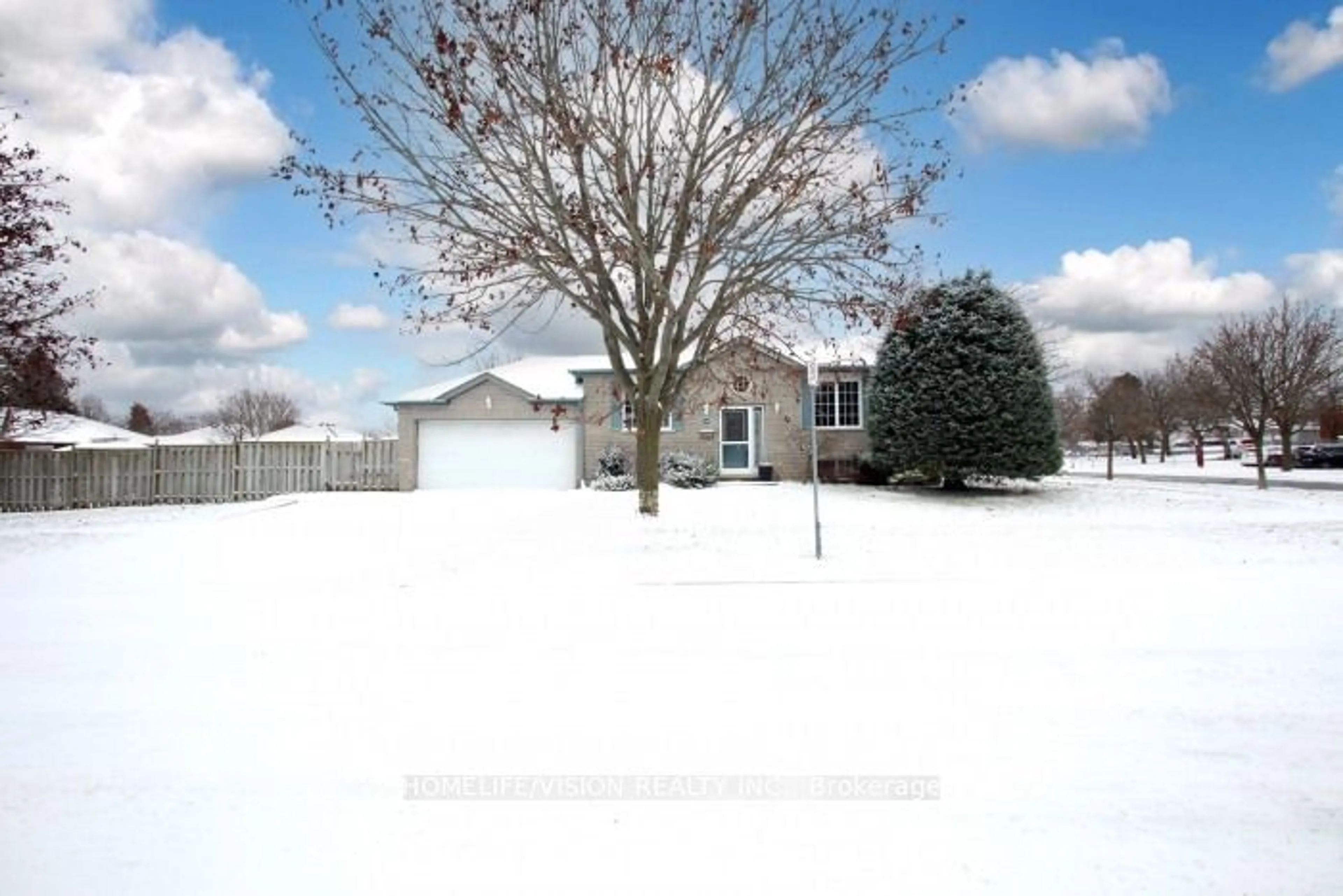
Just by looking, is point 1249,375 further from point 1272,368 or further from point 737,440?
point 737,440

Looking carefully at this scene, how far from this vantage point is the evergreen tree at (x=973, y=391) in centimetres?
2031

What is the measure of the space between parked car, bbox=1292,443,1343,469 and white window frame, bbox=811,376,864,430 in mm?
32161

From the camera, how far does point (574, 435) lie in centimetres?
2494

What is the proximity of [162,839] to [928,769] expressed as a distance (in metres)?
3.32

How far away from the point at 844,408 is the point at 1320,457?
3375 centimetres

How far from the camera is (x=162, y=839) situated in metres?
3.45

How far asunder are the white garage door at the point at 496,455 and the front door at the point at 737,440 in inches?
170

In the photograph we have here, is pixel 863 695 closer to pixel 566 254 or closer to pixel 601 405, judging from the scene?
pixel 566 254

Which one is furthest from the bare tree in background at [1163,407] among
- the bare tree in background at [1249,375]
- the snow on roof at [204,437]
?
the snow on roof at [204,437]

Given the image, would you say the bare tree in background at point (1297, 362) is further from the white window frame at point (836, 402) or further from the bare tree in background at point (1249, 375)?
the white window frame at point (836, 402)

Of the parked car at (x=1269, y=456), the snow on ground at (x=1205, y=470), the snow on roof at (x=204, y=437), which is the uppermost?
the snow on roof at (x=204, y=437)

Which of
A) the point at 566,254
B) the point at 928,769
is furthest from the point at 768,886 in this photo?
the point at 566,254

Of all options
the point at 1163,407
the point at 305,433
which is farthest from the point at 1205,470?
the point at 305,433

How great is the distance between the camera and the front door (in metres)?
25.2
